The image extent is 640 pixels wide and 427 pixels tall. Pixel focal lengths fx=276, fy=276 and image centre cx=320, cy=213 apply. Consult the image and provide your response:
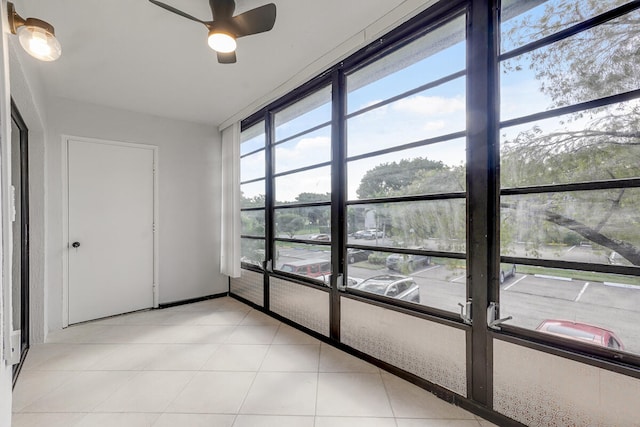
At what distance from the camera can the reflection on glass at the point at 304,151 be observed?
289 centimetres

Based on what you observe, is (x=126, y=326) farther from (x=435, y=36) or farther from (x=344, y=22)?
(x=435, y=36)

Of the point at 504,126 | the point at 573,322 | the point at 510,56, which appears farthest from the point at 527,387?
the point at 510,56

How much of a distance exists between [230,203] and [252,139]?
1008mm

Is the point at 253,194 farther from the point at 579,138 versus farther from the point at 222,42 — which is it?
the point at 579,138

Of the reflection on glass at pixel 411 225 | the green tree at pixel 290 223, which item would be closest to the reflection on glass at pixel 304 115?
the green tree at pixel 290 223

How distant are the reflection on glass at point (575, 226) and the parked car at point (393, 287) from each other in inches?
27.4

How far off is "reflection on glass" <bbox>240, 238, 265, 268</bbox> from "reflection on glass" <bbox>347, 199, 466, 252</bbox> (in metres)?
1.68

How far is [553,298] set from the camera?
1.52m

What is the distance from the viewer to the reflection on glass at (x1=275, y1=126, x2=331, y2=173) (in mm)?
2895

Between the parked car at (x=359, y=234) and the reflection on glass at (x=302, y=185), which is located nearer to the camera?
the parked car at (x=359, y=234)

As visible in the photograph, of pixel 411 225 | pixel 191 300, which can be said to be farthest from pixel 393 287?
pixel 191 300

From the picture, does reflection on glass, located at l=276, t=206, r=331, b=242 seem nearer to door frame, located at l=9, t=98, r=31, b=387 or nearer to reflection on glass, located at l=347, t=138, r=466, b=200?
reflection on glass, located at l=347, t=138, r=466, b=200

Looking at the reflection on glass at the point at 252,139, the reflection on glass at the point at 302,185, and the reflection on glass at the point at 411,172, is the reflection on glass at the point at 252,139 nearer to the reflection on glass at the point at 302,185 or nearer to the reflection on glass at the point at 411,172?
the reflection on glass at the point at 302,185

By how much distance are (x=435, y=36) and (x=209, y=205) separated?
3704 mm
